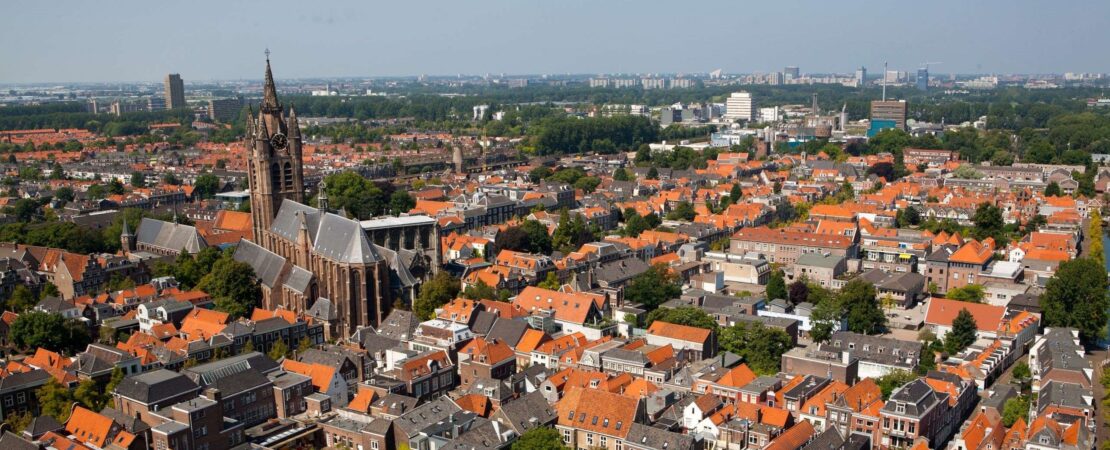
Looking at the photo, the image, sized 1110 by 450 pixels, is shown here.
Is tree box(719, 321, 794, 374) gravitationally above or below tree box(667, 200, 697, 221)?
below

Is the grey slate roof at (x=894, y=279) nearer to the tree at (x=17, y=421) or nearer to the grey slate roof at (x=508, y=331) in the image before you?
the grey slate roof at (x=508, y=331)

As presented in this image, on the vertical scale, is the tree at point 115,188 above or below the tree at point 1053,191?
above

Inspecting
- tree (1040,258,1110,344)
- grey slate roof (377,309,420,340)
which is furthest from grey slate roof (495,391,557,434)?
tree (1040,258,1110,344)

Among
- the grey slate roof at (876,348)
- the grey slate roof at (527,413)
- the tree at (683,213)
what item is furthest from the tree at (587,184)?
the grey slate roof at (527,413)

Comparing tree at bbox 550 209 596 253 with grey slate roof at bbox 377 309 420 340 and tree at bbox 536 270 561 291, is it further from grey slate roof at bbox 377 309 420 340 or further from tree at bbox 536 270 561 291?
grey slate roof at bbox 377 309 420 340

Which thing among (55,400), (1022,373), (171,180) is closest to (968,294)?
(1022,373)

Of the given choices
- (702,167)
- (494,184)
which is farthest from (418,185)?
(702,167)
